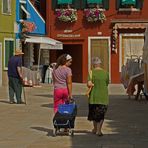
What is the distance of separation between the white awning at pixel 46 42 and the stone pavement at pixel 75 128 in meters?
16.5

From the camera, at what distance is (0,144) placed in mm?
11570

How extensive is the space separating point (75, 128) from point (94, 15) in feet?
84.8

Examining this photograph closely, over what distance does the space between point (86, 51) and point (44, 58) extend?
2897 mm

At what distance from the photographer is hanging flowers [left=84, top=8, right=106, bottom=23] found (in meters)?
39.2

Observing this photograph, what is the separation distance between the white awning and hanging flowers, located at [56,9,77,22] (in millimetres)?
1971

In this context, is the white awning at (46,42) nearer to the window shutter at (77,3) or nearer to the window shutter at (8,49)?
the window shutter at (8,49)

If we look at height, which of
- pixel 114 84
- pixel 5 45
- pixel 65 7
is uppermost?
pixel 65 7

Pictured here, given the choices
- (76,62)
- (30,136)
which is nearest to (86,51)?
(76,62)

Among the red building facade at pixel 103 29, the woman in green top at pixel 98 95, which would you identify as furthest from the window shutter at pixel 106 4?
the woman in green top at pixel 98 95

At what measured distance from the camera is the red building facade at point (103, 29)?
39.1 metres

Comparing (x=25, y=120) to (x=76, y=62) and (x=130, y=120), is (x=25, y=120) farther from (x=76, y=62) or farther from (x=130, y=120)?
(x=76, y=62)

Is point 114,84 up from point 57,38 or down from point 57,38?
down

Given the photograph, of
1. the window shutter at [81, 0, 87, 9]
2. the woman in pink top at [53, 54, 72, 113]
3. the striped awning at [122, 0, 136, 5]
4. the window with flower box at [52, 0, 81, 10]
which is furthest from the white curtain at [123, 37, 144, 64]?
the woman in pink top at [53, 54, 72, 113]

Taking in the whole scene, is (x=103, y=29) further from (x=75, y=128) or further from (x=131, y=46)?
(x=75, y=128)
